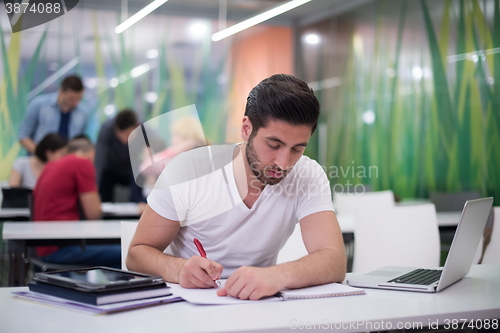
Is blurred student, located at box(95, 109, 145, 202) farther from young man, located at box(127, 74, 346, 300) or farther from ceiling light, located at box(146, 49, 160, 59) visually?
young man, located at box(127, 74, 346, 300)

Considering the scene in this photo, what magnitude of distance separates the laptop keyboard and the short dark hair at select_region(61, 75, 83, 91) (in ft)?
13.2

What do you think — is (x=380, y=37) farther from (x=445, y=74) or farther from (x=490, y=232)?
(x=490, y=232)

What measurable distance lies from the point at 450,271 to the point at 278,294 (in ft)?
1.38

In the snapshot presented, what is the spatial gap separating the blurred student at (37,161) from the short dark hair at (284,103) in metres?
2.51

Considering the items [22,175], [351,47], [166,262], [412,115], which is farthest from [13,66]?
[166,262]

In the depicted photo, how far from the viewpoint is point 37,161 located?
430cm

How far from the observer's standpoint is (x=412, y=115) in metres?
5.29

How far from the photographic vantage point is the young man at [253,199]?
1.45m

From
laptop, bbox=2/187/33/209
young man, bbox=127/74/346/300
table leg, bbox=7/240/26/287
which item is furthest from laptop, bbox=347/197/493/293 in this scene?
laptop, bbox=2/187/33/209

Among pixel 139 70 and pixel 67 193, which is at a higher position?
pixel 139 70

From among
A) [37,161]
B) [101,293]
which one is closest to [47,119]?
[37,161]

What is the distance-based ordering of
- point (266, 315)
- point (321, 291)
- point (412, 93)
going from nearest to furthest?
point (266, 315), point (321, 291), point (412, 93)

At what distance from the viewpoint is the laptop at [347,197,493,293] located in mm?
1250

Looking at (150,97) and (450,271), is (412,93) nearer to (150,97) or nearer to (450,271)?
(150,97)
